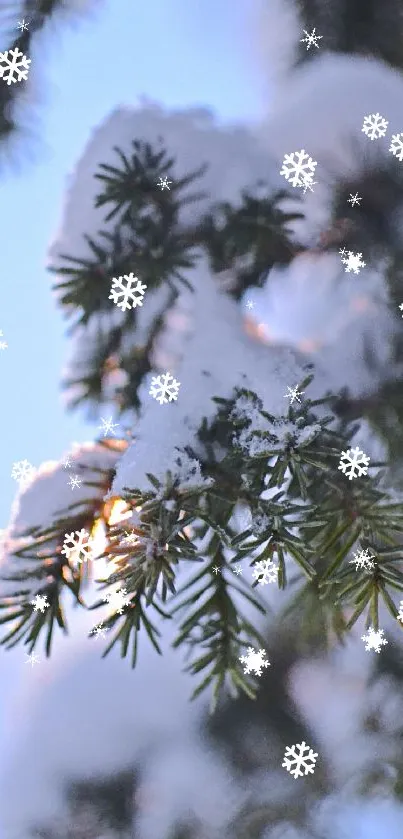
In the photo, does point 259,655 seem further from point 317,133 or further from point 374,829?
point 317,133

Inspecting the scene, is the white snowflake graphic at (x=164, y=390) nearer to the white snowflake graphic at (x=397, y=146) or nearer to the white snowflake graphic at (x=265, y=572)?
the white snowflake graphic at (x=265, y=572)

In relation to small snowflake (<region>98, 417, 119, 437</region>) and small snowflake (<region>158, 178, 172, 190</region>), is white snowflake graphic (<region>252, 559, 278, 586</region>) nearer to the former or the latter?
small snowflake (<region>98, 417, 119, 437</region>)

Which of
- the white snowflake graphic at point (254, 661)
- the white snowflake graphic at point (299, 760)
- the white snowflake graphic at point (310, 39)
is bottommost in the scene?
the white snowflake graphic at point (299, 760)

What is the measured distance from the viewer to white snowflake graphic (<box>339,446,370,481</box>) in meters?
0.80

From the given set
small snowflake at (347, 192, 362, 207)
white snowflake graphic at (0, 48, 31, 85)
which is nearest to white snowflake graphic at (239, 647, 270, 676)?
small snowflake at (347, 192, 362, 207)

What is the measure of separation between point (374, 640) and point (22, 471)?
535 millimetres

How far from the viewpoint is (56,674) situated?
2.89 ft

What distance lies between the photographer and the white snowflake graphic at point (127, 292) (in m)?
0.82

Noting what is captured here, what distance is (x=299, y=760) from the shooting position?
0.92 metres

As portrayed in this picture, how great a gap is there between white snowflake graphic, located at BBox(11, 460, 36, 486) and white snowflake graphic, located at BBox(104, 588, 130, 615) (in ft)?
0.62

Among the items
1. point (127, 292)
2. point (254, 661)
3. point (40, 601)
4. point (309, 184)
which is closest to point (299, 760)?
point (254, 661)

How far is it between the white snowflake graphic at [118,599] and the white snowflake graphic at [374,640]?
13.4 inches

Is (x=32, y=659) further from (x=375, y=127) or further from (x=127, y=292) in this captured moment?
(x=375, y=127)

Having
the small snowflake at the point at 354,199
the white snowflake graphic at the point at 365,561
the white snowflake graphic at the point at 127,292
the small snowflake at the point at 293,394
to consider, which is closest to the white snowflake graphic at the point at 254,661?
the white snowflake graphic at the point at 365,561
